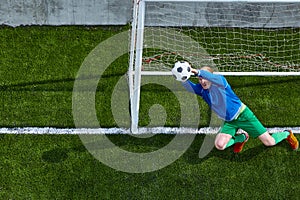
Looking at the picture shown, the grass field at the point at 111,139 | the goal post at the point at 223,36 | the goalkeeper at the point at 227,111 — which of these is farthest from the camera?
the goal post at the point at 223,36

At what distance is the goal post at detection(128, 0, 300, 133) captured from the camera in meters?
7.78

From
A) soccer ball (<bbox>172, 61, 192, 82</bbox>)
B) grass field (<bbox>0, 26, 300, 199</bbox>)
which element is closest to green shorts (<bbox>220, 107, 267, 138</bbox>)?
grass field (<bbox>0, 26, 300, 199</bbox>)

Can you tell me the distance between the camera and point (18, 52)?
7.82m

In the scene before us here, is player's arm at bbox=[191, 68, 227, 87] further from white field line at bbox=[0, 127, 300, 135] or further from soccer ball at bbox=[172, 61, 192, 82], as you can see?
white field line at bbox=[0, 127, 300, 135]

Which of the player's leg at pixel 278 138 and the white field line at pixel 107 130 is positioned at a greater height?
the player's leg at pixel 278 138

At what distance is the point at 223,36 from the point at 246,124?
2245 mm

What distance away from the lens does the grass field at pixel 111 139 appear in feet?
21.1

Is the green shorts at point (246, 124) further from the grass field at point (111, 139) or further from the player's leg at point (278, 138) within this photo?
the grass field at point (111, 139)

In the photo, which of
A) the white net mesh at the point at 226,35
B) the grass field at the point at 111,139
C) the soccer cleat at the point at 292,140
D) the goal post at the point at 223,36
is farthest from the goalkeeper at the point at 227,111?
the white net mesh at the point at 226,35

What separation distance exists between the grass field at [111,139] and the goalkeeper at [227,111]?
12.9 inches

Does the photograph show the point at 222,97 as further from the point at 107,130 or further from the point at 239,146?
the point at 107,130

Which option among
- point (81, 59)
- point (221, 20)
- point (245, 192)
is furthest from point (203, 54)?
point (245, 192)

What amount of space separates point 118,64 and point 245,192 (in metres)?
2.71

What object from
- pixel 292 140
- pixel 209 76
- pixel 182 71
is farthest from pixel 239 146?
pixel 182 71
